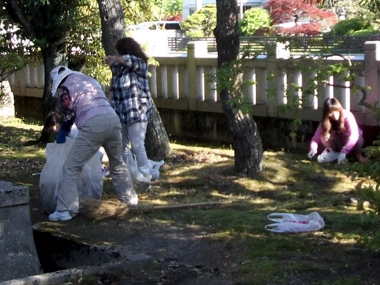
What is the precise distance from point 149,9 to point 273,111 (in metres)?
2.98

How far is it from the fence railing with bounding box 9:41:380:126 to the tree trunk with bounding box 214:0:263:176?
0.89 m

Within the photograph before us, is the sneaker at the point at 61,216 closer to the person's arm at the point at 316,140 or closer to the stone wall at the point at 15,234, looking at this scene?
the stone wall at the point at 15,234

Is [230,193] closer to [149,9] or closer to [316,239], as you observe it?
[316,239]

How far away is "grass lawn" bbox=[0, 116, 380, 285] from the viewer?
6.02 metres

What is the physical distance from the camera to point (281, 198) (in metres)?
8.87

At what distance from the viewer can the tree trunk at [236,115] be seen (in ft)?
31.0

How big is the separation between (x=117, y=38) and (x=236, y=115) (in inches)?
86.6

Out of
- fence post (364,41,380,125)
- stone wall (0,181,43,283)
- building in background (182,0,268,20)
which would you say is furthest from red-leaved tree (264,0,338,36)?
stone wall (0,181,43,283)

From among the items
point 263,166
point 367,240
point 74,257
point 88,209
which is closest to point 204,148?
point 263,166

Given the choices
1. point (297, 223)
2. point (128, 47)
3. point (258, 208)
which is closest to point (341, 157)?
point (258, 208)

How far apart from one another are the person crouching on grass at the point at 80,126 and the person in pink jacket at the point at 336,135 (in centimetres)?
339

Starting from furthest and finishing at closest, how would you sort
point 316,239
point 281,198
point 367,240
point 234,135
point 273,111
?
point 273,111 < point 234,135 < point 281,198 < point 316,239 < point 367,240

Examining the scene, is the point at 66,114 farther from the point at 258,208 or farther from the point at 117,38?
the point at 117,38

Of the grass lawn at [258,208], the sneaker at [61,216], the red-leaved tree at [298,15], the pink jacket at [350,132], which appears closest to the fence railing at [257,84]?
the pink jacket at [350,132]
